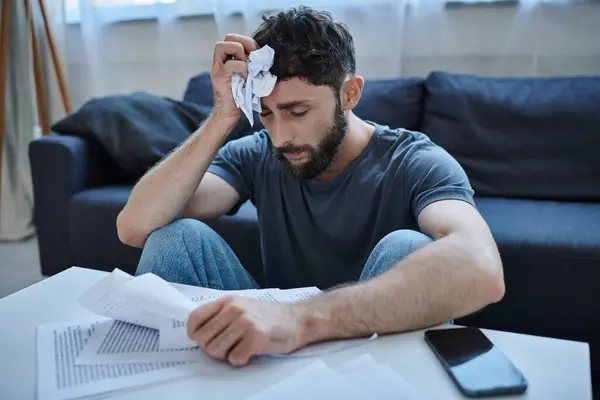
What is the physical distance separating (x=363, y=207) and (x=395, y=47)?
48.4 inches

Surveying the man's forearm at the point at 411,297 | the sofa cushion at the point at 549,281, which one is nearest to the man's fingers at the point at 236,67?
the man's forearm at the point at 411,297

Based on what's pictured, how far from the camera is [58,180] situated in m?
1.88

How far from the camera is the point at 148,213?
1137 millimetres

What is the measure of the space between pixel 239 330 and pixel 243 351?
26 millimetres

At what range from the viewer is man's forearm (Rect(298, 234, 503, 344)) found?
0.73 m

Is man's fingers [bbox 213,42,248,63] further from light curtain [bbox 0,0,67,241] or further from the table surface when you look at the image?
light curtain [bbox 0,0,67,241]

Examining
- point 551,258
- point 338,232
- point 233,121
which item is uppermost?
point 233,121

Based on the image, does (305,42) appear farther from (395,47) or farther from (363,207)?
(395,47)

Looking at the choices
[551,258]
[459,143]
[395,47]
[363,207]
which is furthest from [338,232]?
[395,47]

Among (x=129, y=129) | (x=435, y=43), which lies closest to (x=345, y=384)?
(x=129, y=129)

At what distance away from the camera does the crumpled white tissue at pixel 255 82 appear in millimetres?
1046

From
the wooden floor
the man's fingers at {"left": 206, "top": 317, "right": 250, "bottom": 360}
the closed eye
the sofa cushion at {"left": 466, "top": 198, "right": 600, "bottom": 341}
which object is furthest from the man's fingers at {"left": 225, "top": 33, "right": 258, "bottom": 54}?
the wooden floor

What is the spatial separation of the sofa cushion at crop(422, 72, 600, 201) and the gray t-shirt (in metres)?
0.70

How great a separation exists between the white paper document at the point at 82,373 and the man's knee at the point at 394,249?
342 mm
